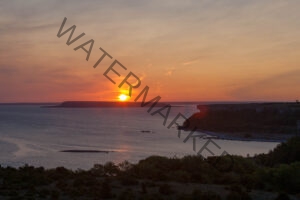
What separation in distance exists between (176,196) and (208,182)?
3630 millimetres

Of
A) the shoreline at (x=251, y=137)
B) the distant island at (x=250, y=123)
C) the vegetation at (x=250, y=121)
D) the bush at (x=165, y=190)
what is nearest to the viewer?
the bush at (x=165, y=190)

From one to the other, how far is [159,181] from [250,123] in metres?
72.8

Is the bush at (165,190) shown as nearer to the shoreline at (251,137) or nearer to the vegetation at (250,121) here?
the shoreline at (251,137)

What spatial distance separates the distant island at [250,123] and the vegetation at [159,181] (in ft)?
169

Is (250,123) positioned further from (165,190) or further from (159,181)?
(165,190)

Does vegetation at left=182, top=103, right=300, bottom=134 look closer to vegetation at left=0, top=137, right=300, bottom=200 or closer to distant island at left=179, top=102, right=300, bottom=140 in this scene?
distant island at left=179, top=102, right=300, bottom=140

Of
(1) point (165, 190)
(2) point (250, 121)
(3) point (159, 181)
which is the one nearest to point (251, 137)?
(2) point (250, 121)

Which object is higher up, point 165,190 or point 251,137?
point 251,137

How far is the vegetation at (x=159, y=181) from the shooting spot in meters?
13.7

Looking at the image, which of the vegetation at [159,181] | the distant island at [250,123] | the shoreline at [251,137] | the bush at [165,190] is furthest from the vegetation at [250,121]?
the bush at [165,190]

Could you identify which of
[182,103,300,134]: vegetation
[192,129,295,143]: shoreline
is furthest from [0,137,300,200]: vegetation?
[182,103,300,134]: vegetation

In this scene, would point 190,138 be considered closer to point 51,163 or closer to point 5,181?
point 51,163

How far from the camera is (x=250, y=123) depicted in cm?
8675

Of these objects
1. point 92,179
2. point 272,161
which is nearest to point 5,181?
point 92,179
